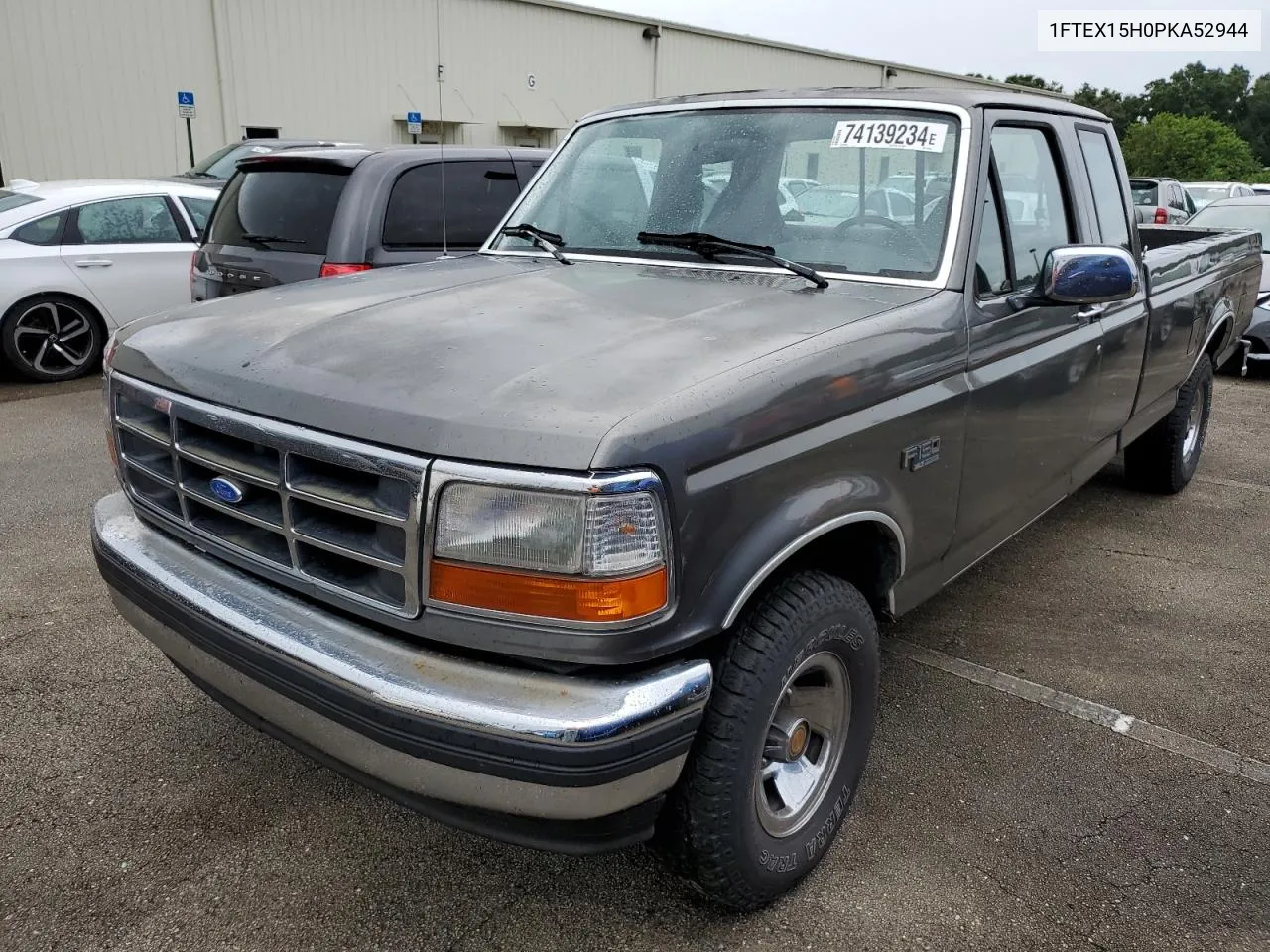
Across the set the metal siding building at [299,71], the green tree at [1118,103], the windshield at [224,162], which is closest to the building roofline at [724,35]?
the metal siding building at [299,71]

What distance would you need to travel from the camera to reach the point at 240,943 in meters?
2.32

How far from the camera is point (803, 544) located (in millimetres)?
2238

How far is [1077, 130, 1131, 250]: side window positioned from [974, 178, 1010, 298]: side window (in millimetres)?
1069

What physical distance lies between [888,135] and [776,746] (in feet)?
6.40

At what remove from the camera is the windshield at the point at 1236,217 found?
33.9 ft

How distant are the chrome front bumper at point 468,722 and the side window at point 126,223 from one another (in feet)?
24.0

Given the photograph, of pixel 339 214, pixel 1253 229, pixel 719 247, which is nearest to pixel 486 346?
pixel 719 247

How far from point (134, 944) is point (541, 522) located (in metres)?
1.47

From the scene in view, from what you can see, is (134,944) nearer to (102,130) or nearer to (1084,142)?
(1084,142)

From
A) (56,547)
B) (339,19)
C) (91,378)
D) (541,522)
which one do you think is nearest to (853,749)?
(541,522)

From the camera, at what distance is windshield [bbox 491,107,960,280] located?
→ 3.03 m

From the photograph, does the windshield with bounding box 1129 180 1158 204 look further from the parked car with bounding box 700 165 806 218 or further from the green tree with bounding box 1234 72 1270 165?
the green tree with bounding box 1234 72 1270 165

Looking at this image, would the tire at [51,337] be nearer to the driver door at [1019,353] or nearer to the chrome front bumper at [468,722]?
the chrome front bumper at [468,722]

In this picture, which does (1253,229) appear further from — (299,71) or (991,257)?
(299,71)
